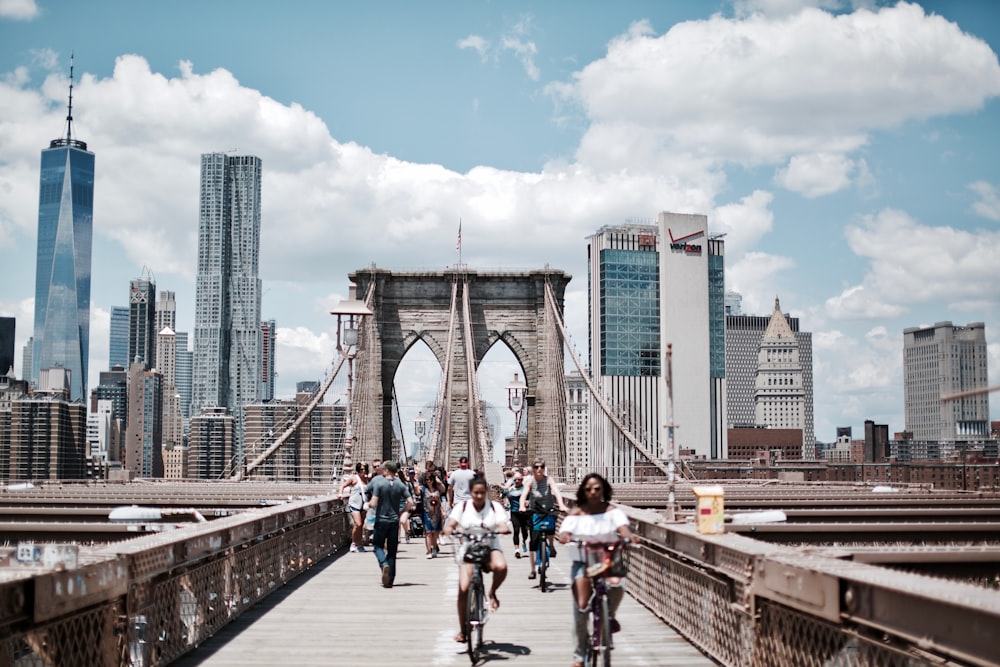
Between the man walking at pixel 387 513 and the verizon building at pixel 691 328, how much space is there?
16096 centimetres

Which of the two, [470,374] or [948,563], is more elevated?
[470,374]

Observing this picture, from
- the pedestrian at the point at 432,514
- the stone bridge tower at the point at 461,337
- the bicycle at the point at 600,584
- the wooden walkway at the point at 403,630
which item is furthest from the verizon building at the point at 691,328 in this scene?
the bicycle at the point at 600,584

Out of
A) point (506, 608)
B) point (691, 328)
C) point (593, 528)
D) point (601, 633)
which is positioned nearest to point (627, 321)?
point (691, 328)

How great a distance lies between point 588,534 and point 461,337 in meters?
53.3

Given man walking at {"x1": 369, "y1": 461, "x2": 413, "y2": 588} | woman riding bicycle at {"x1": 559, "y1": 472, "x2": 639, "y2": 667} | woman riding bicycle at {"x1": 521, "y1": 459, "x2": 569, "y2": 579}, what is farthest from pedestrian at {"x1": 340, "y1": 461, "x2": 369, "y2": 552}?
woman riding bicycle at {"x1": 559, "y1": 472, "x2": 639, "y2": 667}

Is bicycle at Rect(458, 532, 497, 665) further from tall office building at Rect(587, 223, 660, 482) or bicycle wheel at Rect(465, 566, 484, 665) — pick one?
tall office building at Rect(587, 223, 660, 482)

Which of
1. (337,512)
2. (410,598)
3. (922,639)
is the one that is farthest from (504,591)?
(922,639)

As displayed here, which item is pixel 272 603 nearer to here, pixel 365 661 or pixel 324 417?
pixel 365 661

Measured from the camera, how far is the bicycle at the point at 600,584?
26.6 ft

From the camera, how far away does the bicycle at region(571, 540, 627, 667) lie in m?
8.11

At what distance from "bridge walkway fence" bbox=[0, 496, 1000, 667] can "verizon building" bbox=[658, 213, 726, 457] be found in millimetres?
162180

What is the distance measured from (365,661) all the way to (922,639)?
4.66 meters

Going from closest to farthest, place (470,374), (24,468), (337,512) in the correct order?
(337,512), (470,374), (24,468)

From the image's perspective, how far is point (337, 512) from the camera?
2059 centimetres
